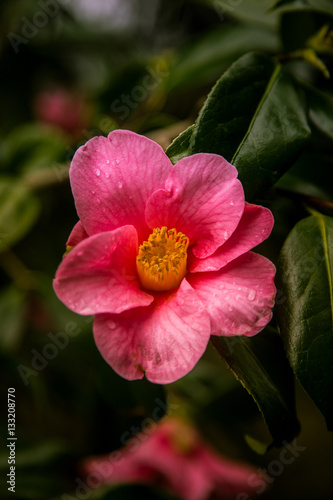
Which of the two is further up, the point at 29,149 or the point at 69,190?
the point at 29,149

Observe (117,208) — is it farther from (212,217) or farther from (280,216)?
(280,216)

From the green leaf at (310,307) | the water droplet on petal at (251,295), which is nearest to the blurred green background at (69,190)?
the green leaf at (310,307)

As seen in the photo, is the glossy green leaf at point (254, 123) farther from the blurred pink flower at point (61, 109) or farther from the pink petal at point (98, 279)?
the blurred pink flower at point (61, 109)

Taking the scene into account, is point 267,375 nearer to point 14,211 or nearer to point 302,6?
point 302,6

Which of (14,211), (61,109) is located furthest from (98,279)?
(61,109)

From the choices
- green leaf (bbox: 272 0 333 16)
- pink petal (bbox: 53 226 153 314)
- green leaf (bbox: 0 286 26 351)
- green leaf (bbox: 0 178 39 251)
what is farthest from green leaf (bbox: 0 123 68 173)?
pink petal (bbox: 53 226 153 314)

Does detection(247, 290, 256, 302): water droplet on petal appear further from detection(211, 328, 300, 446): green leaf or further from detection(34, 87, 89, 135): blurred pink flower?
detection(34, 87, 89, 135): blurred pink flower
